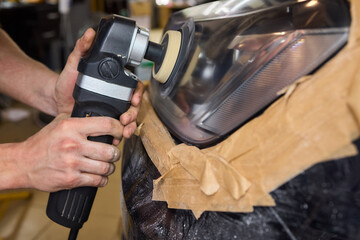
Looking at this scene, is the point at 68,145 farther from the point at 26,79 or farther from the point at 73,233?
the point at 26,79

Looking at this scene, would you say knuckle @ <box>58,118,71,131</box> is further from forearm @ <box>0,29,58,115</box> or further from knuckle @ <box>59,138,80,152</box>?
forearm @ <box>0,29,58,115</box>

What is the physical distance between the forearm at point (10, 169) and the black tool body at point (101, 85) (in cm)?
8

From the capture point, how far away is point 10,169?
76cm

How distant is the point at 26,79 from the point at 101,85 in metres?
0.52

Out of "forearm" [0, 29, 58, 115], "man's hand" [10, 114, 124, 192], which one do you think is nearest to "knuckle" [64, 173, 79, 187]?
"man's hand" [10, 114, 124, 192]

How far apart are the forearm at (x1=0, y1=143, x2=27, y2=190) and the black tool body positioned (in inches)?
3.1

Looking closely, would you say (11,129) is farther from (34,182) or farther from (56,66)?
(34,182)

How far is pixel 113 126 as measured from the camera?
726 millimetres

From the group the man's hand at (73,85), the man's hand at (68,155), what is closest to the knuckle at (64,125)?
the man's hand at (68,155)

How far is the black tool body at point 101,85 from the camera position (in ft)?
2.21

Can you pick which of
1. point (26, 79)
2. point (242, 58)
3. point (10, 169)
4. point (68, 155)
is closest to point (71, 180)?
point (68, 155)

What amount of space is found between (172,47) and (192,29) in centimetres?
8

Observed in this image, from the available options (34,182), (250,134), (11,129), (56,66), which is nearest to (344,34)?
(250,134)

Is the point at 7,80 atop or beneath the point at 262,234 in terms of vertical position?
beneath
